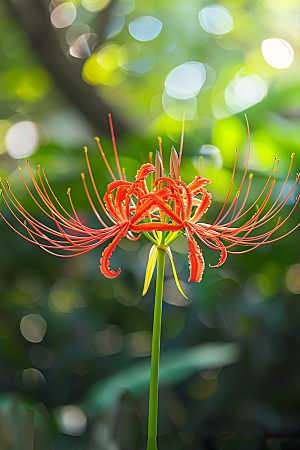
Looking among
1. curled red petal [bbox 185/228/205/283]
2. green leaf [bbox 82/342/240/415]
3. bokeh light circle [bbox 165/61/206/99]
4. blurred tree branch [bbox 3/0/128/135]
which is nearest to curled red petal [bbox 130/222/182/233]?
curled red petal [bbox 185/228/205/283]

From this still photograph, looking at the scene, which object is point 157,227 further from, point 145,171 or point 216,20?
point 216,20

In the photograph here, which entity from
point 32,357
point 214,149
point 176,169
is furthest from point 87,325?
point 176,169

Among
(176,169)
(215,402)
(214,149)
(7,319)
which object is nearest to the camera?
(176,169)

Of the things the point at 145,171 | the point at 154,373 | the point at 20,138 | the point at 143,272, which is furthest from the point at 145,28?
the point at 154,373

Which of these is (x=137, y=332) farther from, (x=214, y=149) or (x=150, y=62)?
(x=150, y=62)

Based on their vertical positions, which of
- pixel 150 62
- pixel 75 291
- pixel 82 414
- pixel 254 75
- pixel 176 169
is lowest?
pixel 82 414

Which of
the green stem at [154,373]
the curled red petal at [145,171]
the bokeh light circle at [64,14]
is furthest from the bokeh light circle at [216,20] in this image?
the green stem at [154,373]

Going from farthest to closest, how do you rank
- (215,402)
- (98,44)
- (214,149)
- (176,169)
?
(98,44) → (214,149) → (215,402) → (176,169)
